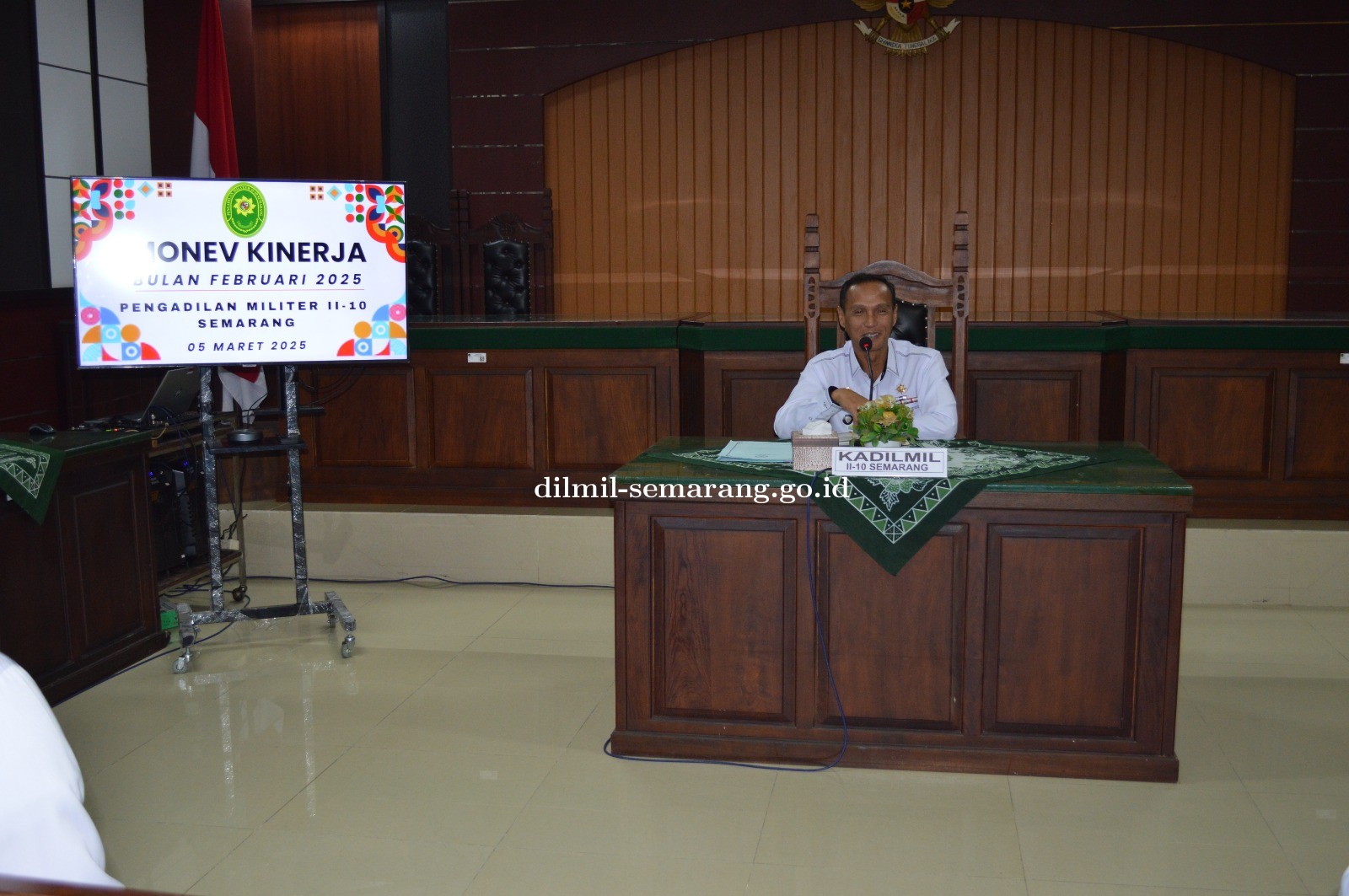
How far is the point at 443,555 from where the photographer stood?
473cm

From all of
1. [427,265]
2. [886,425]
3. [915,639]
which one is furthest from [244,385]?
[915,639]

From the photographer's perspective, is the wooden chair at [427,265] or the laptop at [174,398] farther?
the wooden chair at [427,265]

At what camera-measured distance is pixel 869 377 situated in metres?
3.23

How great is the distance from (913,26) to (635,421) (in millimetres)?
3152

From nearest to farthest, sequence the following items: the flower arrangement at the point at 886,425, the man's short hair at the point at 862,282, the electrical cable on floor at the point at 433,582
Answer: the flower arrangement at the point at 886,425, the man's short hair at the point at 862,282, the electrical cable on floor at the point at 433,582

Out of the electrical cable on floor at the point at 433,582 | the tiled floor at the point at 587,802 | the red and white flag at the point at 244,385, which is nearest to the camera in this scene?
the tiled floor at the point at 587,802

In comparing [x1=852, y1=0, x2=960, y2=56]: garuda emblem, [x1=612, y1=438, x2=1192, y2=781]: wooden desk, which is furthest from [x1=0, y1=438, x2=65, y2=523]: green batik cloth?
[x1=852, y1=0, x2=960, y2=56]: garuda emblem

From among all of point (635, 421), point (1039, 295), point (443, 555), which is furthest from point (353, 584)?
point (1039, 295)

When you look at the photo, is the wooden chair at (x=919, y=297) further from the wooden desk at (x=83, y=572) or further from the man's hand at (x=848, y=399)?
the wooden desk at (x=83, y=572)

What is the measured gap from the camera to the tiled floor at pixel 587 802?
2340 mm

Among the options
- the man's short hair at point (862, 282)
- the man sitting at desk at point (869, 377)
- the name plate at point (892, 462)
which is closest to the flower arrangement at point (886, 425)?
the name plate at point (892, 462)

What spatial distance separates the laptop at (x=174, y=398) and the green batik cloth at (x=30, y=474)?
0.73m

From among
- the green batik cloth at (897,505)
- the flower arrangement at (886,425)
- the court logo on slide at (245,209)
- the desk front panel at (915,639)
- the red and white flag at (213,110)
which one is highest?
the red and white flag at (213,110)

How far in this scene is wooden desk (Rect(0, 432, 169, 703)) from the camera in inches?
126
